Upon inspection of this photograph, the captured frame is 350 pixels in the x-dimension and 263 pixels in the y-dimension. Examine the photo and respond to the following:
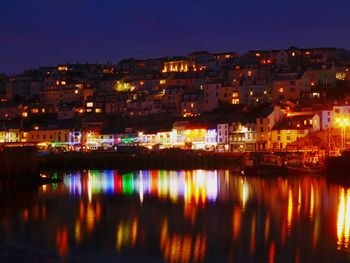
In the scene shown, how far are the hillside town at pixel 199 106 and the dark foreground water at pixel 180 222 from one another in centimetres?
1634

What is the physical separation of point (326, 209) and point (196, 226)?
21.2ft

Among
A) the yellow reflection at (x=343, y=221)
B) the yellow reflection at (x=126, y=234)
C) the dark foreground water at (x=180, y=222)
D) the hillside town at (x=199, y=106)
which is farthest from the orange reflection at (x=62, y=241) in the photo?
the hillside town at (x=199, y=106)

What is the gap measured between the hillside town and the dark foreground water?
16336 mm

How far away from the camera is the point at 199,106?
232 feet

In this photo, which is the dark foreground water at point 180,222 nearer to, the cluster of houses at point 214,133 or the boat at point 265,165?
the boat at point 265,165

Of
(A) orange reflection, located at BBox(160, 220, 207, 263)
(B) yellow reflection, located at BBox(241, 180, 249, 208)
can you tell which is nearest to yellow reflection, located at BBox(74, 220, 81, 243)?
(A) orange reflection, located at BBox(160, 220, 207, 263)

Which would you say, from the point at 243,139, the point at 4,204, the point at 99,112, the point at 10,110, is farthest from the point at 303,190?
the point at 10,110

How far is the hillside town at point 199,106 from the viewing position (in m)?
56.8

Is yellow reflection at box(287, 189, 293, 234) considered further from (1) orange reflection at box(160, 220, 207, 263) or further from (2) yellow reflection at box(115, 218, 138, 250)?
(2) yellow reflection at box(115, 218, 138, 250)

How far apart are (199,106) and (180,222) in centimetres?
4688

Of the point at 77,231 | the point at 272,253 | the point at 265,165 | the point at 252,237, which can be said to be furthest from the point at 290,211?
the point at 265,165

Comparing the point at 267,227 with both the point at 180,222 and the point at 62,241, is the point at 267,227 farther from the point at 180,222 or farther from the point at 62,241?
the point at 62,241

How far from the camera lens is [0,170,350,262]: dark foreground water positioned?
63.0 feet

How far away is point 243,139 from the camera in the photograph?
58719mm
